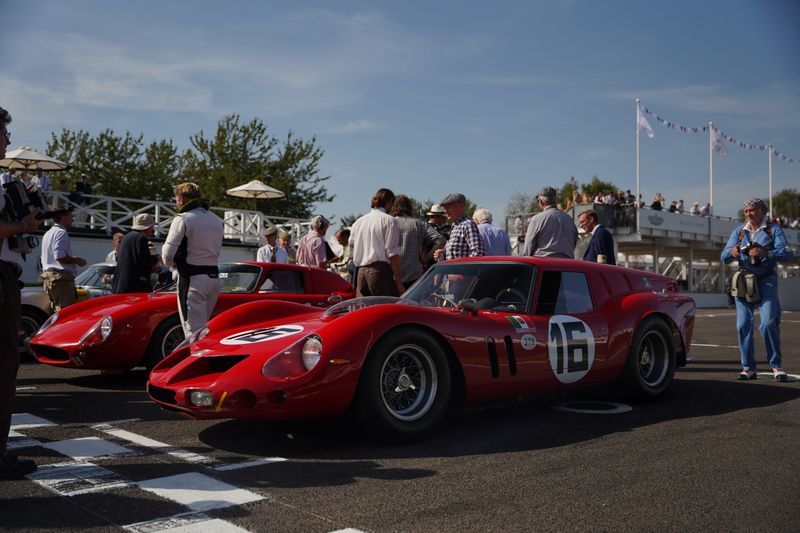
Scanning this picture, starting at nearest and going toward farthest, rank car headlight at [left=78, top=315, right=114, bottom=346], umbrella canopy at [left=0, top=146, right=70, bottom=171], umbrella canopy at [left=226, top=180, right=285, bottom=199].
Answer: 1. car headlight at [left=78, top=315, right=114, bottom=346]
2. umbrella canopy at [left=0, top=146, right=70, bottom=171]
3. umbrella canopy at [left=226, top=180, right=285, bottom=199]

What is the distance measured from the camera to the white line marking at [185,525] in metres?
2.76

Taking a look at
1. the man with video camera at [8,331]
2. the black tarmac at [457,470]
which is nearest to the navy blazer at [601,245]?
the black tarmac at [457,470]

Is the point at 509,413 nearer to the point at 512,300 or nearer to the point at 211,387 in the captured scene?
the point at 512,300

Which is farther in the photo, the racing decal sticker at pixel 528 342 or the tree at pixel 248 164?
the tree at pixel 248 164

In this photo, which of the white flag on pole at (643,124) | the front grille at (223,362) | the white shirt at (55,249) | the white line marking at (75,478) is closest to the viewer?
the white line marking at (75,478)

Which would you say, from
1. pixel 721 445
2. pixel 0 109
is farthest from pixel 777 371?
pixel 0 109

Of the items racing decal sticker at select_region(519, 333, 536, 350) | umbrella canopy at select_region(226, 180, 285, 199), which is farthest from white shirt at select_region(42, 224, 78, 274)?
umbrella canopy at select_region(226, 180, 285, 199)

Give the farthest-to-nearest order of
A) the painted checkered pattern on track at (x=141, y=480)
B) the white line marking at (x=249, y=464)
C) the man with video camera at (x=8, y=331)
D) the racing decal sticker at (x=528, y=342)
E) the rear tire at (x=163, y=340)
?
the rear tire at (x=163, y=340) → the racing decal sticker at (x=528, y=342) → the white line marking at (x=249, y=464) → the man with video camera at (x=8, y=331) → the painted checkered pattern on track at (x=141, y=480)

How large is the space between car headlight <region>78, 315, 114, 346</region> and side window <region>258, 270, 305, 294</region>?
188 centimetres

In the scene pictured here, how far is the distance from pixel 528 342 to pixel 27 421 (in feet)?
11.2

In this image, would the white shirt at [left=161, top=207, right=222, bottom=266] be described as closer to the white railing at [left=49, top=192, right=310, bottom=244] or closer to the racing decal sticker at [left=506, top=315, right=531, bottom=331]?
the racing decal sticker at [left=506, top=315, right=531, bottom=331]

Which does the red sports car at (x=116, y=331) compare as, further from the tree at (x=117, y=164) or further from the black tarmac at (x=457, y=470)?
the tree at (x=117, y=164)

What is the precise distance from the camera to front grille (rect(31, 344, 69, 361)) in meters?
6.30

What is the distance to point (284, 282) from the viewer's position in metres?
8.16
